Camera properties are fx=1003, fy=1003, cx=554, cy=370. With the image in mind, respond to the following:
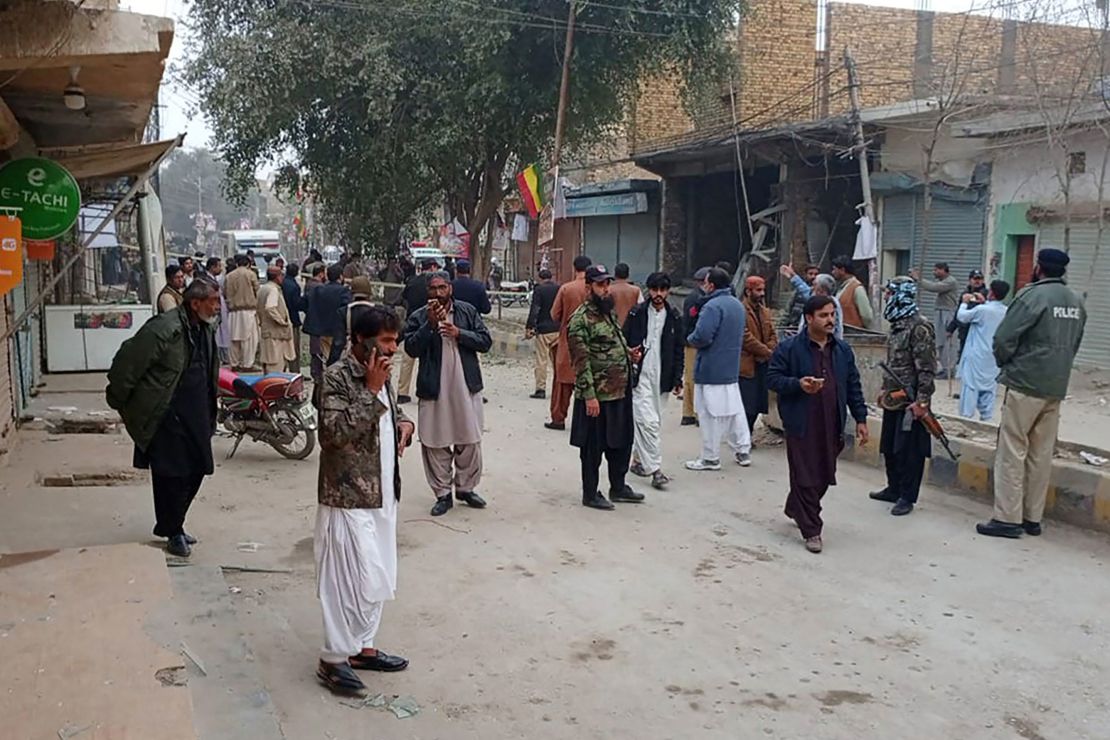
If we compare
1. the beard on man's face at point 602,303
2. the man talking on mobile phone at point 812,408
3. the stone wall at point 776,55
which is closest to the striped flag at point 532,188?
the stone wall at point 776,55

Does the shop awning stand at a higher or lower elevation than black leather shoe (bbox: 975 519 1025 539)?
higher

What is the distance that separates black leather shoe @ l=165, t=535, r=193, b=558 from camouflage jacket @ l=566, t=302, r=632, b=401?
2784 mm

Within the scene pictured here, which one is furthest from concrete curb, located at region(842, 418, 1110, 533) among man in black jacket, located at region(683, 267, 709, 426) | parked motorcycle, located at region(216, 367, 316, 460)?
parked motorcycle, located at region(216, 367, 316, 460)

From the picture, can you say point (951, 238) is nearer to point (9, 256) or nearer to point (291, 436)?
point (291, 436)

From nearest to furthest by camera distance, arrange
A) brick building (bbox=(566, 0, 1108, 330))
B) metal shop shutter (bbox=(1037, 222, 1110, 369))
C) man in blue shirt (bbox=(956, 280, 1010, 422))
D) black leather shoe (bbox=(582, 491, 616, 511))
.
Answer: black leather shoe (bbox=(582, 491, 616, 511)) → man in blue shirt (bbox=(956, 280, 1010, 422)) → metal shop shutter (bbox=(1037, 222, 1110, 369)) → brick building (bbox=(566, 0, 1108, 330))

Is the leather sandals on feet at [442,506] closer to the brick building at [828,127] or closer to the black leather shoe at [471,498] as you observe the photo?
the black leather shoe at [471,498]

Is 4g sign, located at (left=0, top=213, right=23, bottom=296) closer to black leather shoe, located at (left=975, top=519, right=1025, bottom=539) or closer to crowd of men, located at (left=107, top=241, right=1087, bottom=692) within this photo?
crowd of men, located at (left=107, top=241, right=1087, bottom=692)

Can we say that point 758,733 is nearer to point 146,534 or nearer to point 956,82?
point 146,534

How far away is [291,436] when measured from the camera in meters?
8.78

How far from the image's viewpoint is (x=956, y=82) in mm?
15469

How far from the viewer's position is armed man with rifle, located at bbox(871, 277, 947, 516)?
6.89 m

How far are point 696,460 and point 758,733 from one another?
500cm

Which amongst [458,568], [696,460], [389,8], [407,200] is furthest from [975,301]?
[407,200]

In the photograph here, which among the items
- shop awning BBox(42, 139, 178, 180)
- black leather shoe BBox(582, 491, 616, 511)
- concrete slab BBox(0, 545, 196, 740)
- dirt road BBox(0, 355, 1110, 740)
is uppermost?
shop awning BBox(42, 139, 178, 180)
